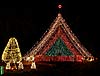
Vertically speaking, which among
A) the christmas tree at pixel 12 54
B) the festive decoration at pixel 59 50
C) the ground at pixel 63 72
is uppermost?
the festive decoration at pixel 59 50

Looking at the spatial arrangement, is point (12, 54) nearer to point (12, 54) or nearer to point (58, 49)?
point (12, 54)

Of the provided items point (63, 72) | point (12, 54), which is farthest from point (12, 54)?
point (63, 72)

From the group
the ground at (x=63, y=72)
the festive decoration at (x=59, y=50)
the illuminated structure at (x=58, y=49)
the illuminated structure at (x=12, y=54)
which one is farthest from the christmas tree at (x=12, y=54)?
the festive decoration at (x=59, y=50)

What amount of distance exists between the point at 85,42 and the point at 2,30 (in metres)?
7.40

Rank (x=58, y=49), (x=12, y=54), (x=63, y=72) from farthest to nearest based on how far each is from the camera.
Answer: (x=58, y=49) < (x=12, y=54) < (x=63, y=72)

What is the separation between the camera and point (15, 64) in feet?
76.7

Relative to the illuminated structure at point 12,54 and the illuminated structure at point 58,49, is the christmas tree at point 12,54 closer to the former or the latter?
the illuminated structure at point 12,54

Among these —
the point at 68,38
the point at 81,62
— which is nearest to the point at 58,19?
the point at 68,38

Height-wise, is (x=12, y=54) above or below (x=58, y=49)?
below

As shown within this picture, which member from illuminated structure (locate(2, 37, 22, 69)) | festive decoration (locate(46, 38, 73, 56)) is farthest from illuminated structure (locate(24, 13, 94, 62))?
illuminated structure (locate(2, 37, 22, 69))

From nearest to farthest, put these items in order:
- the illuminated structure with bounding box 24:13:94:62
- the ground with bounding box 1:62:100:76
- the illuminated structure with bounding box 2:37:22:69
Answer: the ground with bounding box 1:62:100:76, the illuminated structure with bounding box 2:37:22:69, the illuminated structure with bounding box 24:13:94:62

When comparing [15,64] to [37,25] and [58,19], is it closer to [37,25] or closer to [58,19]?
[58,19]

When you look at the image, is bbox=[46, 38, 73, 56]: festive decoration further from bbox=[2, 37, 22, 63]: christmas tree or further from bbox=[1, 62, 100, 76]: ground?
bbox=[2, 37, 22, 63]: christmas tree

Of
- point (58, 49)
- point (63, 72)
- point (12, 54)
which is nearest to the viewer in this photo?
point (63, 72)
